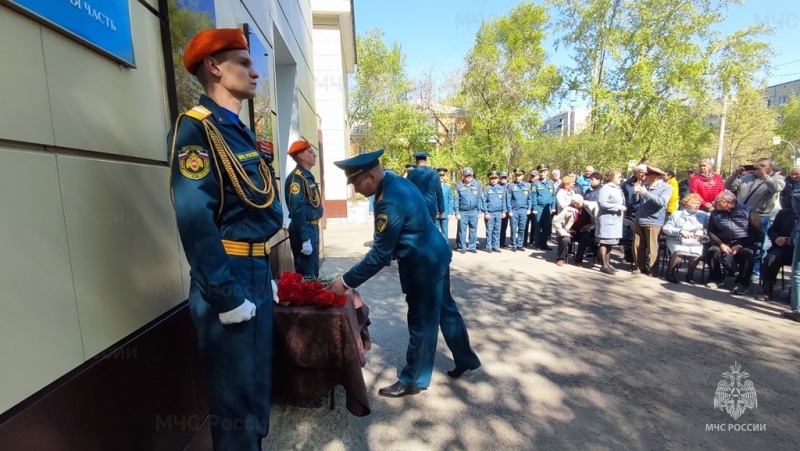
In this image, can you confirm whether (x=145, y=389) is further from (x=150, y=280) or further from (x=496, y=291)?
(x=496, y=291)

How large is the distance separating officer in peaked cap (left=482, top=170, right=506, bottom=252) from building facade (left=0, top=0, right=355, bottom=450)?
7396mm

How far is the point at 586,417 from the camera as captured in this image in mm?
2732

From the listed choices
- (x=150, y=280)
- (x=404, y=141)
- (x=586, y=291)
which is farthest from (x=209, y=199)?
(x=404, y=141)

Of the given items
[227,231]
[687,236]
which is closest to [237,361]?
[227,231]

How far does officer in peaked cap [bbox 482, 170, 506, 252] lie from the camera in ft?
29.8

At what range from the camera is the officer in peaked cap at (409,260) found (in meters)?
2.71

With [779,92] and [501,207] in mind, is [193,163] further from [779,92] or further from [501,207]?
[779,92]

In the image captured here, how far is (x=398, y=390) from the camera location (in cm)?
307

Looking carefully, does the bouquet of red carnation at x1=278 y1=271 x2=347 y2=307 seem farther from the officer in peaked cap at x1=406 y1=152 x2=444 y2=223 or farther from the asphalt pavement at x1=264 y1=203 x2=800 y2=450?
the officer in peaked cap at x1=406 y1=152 x2=444 y2=223

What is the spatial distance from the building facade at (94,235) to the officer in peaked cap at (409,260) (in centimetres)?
108

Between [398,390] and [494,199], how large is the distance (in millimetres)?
6668

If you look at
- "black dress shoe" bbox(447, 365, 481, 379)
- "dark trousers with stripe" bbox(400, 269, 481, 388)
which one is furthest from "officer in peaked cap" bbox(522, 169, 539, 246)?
"dark trousers with stripe" bbox(400, 269, 481, 388)

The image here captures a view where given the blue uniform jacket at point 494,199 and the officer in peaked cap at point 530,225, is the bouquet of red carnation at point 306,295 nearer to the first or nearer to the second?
the blue uniform jacket at point 494,199

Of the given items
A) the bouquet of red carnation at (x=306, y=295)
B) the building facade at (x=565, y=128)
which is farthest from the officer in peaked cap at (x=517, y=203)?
the building facade at (x=565, y=128)
